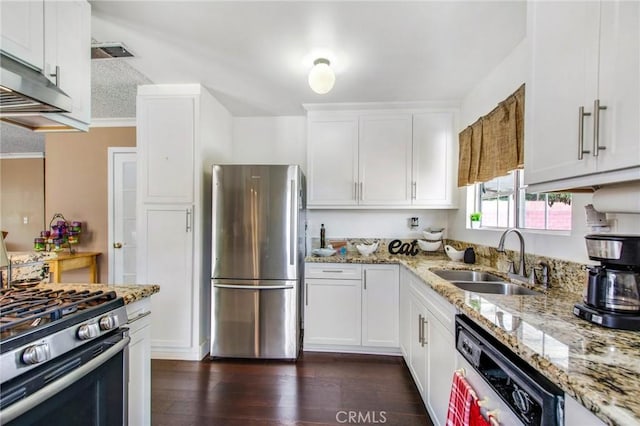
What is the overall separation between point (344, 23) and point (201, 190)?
6.00 ft

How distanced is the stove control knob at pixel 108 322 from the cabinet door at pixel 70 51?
1.03m

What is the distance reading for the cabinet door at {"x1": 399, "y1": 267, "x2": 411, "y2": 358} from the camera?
229cm

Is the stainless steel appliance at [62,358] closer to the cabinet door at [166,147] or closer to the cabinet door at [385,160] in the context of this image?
the cabinet door at [166,147]

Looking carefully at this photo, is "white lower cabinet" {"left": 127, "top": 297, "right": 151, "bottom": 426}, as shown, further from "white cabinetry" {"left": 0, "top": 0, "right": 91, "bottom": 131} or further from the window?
the window

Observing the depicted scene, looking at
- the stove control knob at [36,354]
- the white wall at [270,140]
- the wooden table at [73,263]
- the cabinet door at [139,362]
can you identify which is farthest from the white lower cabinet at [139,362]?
the wooden table at [73,263]

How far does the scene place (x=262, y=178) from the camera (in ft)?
8.38

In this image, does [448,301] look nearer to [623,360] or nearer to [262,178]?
[623,360]

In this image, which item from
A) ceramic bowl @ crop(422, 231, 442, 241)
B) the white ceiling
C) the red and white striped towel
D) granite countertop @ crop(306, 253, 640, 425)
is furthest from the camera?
ceramic bowl @ crop(422, 231, 442, 241)

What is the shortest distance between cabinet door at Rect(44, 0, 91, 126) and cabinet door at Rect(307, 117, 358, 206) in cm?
189

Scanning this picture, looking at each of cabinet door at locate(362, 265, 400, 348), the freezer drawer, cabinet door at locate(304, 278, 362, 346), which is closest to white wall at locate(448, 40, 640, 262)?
cabinet door at locate(362, 265, 400, 348)

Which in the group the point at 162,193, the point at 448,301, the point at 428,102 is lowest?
the point at 448,301

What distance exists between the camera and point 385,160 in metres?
2.96

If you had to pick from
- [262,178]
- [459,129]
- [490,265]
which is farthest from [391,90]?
[490,265]

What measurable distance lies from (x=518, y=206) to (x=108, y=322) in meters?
2.51
